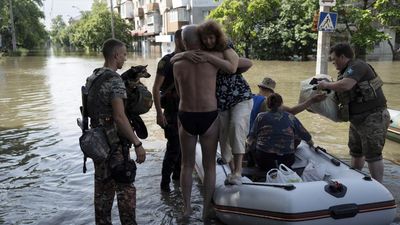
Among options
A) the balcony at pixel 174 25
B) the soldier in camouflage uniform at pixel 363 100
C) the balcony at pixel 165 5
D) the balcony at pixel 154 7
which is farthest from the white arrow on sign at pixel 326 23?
the balcony at pixel 154 7

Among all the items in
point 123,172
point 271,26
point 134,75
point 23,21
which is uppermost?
point 23,21

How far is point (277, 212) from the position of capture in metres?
3.94

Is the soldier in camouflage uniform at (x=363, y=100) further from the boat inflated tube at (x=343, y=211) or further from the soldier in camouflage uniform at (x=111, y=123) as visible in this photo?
the soldier in camouflage uniform at (x=111, y=123)

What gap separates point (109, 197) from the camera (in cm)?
395

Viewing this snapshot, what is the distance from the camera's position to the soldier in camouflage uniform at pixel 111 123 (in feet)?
11.9

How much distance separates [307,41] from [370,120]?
2521 centimetres

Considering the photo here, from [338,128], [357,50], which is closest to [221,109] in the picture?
[338,128]

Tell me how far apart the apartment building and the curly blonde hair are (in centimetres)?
2879

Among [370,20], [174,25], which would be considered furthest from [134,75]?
[174,25]

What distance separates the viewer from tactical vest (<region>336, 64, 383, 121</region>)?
487cm

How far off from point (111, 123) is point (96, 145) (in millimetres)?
231

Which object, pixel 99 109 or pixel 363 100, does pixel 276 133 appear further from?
pixel 99 109

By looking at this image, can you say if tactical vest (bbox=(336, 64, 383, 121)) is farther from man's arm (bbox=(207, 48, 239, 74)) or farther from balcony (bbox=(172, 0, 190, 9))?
balcony (bbox=(172, 0, 190, 9))

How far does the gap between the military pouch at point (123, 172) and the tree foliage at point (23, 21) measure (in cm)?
5787
